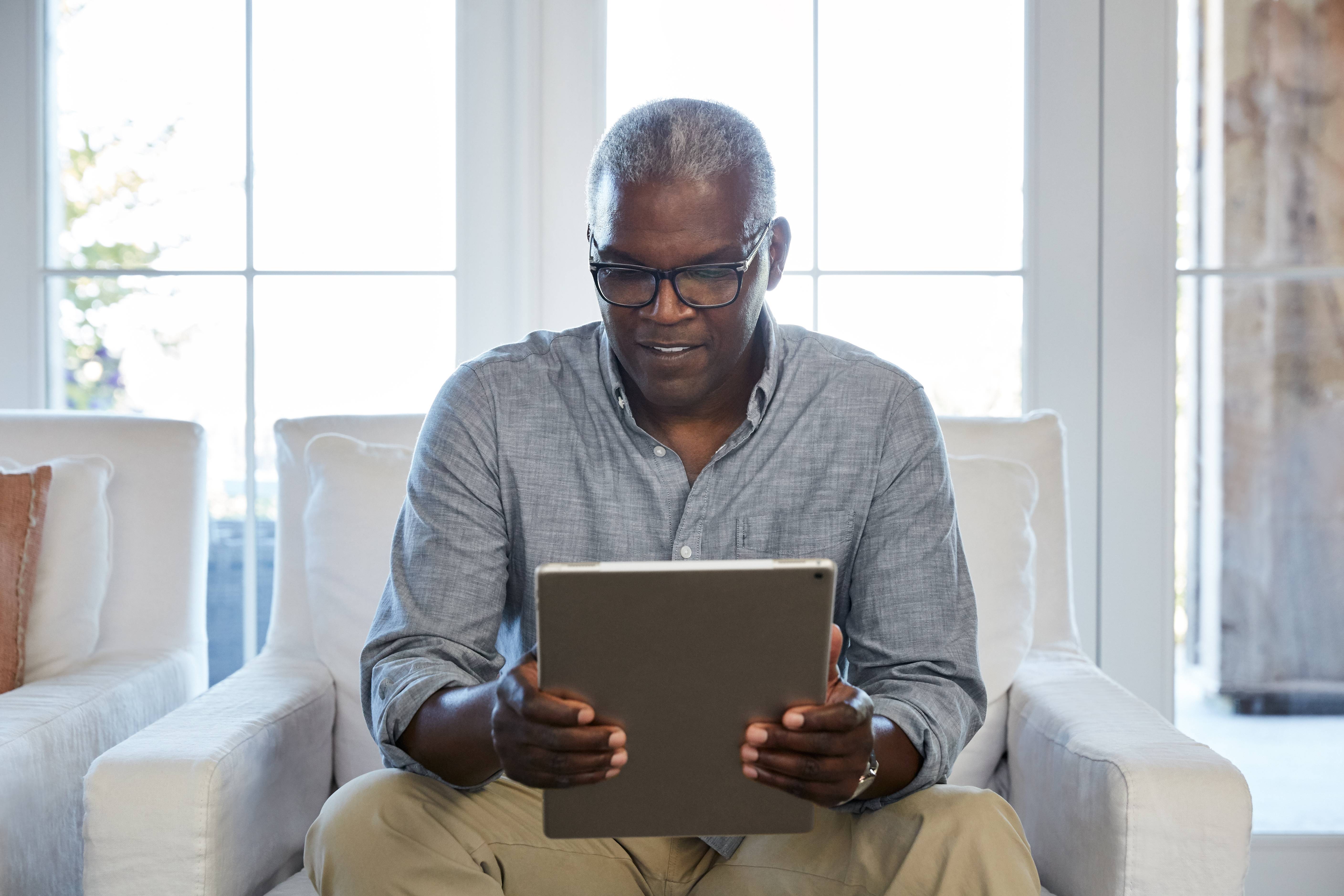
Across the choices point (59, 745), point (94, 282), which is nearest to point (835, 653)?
point (59, 745)

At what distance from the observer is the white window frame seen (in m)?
1.97

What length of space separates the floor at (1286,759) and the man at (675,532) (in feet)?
3.77

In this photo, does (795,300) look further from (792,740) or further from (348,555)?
(792,740)

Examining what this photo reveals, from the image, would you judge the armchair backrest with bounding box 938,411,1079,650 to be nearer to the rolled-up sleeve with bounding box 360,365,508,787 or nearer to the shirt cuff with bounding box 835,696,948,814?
the shirt cuff with bounding box 835,696,948,814

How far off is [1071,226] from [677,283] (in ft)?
3.75

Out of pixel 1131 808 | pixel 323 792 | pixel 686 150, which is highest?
pixel 686 150

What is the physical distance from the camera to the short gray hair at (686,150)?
45.0 inches

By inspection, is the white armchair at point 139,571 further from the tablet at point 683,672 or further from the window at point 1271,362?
the window at point 1271,362

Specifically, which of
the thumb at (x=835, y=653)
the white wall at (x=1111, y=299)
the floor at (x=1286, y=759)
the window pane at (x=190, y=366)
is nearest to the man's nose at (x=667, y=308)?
the thumb at (x=835, y=653)

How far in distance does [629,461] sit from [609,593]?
17.4 inches

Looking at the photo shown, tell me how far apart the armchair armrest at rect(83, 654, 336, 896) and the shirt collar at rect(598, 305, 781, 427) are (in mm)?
553

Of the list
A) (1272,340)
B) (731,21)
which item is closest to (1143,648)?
(1272,340)

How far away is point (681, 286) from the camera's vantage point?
3.74 feet

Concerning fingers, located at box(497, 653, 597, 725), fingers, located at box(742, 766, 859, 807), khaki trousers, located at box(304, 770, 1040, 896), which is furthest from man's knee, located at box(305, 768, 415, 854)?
fingers, located at box(742, 766, 859, 807)
